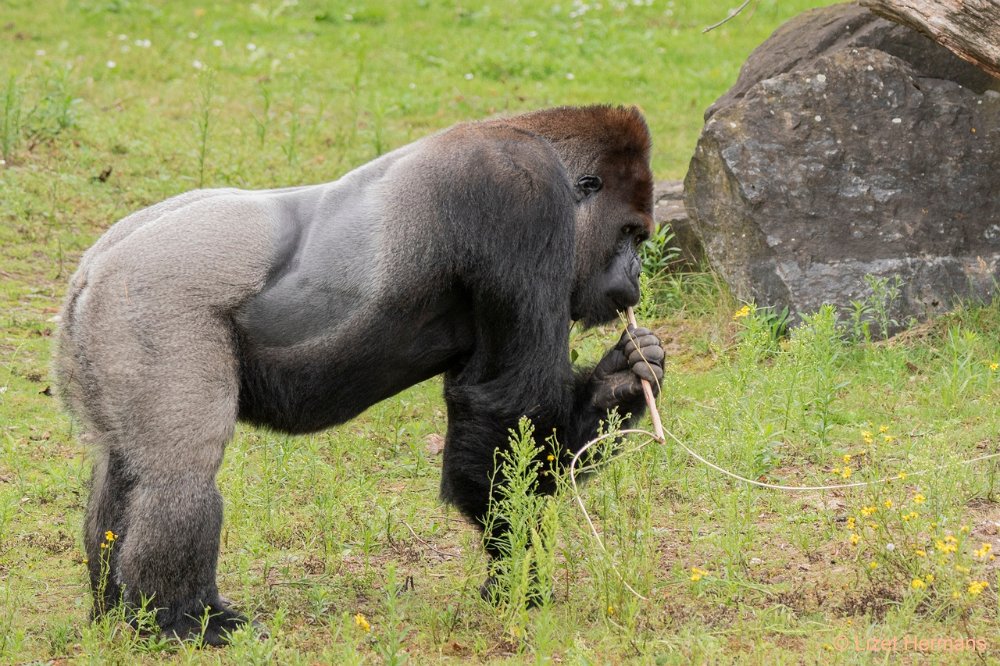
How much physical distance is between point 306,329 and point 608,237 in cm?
104

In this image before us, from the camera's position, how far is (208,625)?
11.8 feet

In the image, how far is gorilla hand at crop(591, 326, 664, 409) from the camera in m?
3.97

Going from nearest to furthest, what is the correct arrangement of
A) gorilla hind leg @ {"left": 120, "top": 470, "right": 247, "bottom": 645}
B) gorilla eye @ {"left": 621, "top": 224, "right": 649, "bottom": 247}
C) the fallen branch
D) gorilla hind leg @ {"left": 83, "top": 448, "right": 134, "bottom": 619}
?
gorilla hind leg @ {"left": 120, "top": 470, "right": 247, "bottom": 645} → gorilla hind leg @ {"left": 83, "top": 448, "right": 134, "bottom": 619} → gorilla eye @ {"left": 621, "top": 224, "right": 649, "bottom": 247} → the fallen branch

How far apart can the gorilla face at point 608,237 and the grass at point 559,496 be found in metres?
0.55

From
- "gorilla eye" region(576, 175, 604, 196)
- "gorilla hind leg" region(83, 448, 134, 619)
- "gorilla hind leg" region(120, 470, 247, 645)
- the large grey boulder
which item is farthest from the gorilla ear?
the large grey boulder

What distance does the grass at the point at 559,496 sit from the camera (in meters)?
3.49

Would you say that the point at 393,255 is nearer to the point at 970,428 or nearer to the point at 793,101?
the point at 970,428

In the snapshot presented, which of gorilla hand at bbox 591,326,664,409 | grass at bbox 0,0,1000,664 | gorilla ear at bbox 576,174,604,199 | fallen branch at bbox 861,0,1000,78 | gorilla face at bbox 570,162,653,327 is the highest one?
fallen branch at bbox 861,0,1000,78

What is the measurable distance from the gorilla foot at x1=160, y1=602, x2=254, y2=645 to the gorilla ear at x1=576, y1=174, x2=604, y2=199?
1672 mm

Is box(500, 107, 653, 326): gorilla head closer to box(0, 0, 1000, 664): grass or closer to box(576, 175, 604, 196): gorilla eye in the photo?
box(576, 175, 604, 196): gorilla eye

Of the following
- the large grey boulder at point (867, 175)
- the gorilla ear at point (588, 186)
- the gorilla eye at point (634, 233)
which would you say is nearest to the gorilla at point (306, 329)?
the gorilla ear at point (588, 186)

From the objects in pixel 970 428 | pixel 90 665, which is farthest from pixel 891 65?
pixel 90 665

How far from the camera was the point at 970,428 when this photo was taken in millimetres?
5035

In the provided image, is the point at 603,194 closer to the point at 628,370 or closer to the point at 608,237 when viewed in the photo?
the point at 608,237
